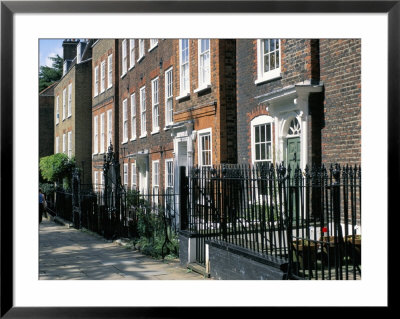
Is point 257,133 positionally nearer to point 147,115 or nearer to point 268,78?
point 268,78

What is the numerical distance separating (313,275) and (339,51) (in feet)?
12.5

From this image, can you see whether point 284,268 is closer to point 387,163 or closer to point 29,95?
point 387,163

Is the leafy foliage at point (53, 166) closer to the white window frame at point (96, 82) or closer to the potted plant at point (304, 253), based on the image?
the potted plant at point (304, 253)

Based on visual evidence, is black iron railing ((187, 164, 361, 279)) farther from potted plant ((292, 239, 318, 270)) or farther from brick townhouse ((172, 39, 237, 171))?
brick townhouse ((172, 39, 237, 171))

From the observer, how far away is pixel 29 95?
531cm

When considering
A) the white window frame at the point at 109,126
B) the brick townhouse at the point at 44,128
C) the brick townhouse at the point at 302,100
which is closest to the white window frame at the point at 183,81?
the brick townhouse at the point at 302,100

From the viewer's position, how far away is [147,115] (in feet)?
55.3

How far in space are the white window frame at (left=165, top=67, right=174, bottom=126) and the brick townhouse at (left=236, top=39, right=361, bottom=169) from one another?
14.4ft

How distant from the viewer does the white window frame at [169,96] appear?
14.8 metres

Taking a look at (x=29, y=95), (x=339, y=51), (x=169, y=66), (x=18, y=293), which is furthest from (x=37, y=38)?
(x=169, y=66)

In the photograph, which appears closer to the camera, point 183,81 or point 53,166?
point 53,166

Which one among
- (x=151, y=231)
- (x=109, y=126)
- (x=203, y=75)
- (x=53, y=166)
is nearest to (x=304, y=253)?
(x=53, y=166)

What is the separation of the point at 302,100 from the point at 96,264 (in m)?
4.48
